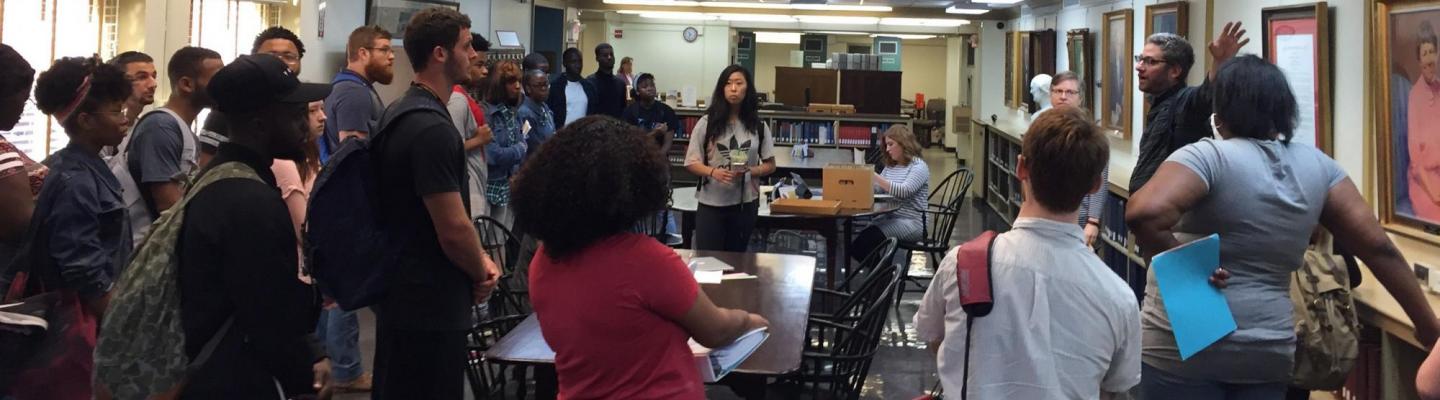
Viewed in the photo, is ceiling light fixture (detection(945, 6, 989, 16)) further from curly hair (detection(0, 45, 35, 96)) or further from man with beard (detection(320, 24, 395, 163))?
curly hair (detection(0, 45, 35, 96))

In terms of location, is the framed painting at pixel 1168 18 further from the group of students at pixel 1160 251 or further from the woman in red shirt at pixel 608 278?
the woman in red shirt at pixel 608 278

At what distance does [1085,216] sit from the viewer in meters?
5.27

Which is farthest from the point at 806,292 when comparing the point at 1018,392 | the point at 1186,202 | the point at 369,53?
the point at 369,53

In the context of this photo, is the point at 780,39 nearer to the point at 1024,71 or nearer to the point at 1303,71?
the point at 1024,71

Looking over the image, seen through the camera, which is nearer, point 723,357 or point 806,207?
point 723,357

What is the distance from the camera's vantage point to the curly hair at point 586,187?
1.90m

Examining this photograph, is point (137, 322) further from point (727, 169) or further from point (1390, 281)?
point (727, 169)

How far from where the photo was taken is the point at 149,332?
2119 millimetres

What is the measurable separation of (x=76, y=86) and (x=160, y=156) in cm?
46

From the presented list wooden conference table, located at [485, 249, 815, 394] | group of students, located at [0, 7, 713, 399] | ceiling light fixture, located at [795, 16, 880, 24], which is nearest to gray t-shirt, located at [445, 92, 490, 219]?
group of students, located at [0, 7, 713, 399]

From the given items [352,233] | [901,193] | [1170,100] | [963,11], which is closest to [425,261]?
Answer: [352,233]

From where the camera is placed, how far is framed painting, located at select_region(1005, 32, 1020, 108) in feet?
41.0

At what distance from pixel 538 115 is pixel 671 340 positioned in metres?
4.89

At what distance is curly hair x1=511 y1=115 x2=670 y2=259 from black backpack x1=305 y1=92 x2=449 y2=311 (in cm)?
85
